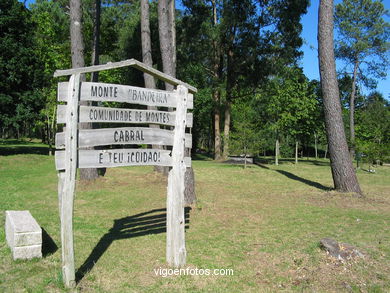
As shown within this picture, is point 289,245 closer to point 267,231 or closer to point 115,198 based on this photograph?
point 267,231

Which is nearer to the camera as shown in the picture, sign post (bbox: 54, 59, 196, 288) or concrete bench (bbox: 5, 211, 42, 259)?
sign post (bbox: 54, 59, 196, 288)

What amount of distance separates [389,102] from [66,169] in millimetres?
67927

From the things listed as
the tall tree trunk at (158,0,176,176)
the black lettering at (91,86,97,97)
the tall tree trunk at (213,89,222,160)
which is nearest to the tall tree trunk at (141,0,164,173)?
the tall tree trunk at (158,0,176,176)

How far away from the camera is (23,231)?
15.9ft

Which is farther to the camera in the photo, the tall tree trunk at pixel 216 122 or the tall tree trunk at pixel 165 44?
the tall tree trunk at pixel 216 122

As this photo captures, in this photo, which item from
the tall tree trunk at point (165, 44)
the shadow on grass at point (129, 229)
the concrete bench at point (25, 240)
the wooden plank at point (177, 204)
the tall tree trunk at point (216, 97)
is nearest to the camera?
the concrete bench at point (25, 240)

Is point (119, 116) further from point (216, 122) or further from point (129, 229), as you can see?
point (216, 122)

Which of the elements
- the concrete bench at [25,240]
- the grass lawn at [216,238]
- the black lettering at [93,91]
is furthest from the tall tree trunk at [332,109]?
the concrete bench at [25,240]

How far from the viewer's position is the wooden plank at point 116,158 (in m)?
4.23

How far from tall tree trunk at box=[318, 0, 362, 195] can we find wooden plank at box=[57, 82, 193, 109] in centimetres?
664

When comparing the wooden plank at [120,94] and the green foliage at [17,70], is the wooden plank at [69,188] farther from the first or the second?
the green foliage at [17,70]

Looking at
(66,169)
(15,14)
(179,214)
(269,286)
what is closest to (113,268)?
(179,214)

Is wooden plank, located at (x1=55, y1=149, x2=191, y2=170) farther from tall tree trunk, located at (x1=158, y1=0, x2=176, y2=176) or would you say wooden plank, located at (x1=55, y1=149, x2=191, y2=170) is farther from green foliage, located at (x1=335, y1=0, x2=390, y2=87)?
green foliage, located at (x1=335, y1=0, x2=390, y2=87)

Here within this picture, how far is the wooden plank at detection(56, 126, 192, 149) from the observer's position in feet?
13.9
